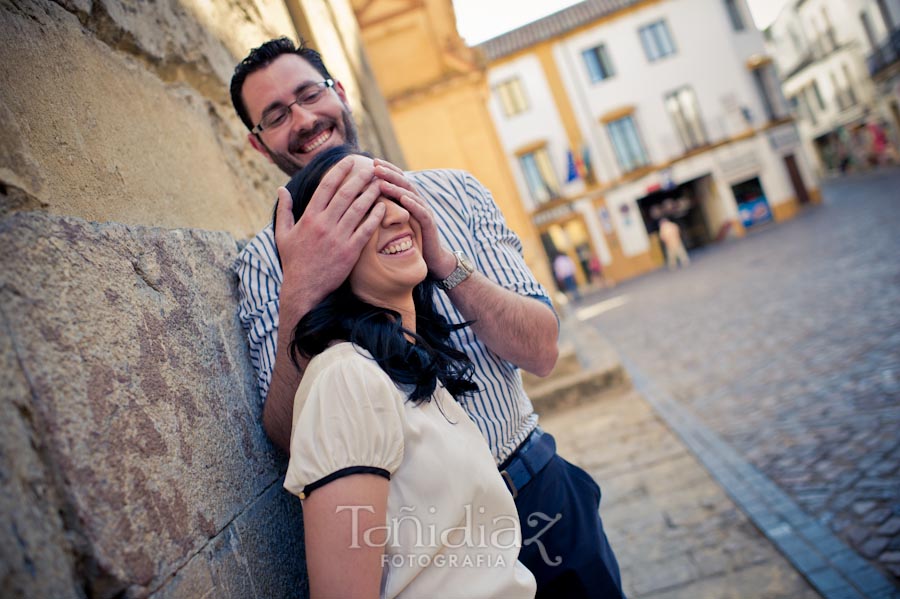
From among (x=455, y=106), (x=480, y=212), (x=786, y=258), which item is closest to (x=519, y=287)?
(x=480, y=212)

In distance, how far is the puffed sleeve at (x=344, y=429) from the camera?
103 cm

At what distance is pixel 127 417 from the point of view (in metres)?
1.04

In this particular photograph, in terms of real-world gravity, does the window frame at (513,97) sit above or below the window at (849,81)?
above

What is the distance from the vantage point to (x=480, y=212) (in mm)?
1848

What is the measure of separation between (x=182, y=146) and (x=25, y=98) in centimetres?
59

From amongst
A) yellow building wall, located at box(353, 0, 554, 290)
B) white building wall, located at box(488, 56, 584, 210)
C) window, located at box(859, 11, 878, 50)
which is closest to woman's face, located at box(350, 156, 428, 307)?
yellow building wall, located at box(353, 0, 554, 290)

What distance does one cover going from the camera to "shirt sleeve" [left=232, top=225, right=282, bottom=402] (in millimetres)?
1517

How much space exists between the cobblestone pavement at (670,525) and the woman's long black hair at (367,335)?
2353 mm

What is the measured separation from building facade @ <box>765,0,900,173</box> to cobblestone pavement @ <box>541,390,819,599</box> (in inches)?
961

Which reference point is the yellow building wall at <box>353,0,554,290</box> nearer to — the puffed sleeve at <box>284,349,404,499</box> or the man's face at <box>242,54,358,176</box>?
the man's face at <box>242,54,358,176</box>

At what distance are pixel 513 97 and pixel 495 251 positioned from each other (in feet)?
79.7

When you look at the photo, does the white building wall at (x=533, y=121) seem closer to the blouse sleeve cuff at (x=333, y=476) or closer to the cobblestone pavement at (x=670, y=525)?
the cobblestone pavement at (x=670, y=525)

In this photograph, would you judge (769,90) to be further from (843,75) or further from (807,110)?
(807,110)

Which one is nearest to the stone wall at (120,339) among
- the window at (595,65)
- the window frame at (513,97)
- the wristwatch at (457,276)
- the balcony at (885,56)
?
the wristwatch at (457,276)
